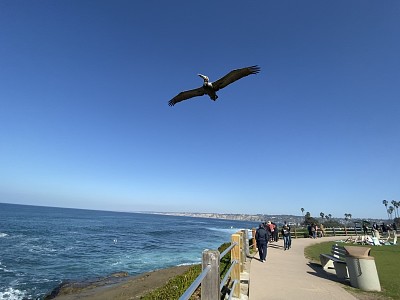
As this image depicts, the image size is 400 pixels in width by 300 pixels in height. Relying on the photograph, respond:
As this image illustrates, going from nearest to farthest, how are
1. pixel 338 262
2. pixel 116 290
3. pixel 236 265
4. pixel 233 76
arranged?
pixel 236 265 < pixel 233 76 < pixel 338 262 < pixel 116 290

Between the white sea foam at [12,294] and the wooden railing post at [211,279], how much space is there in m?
17.6

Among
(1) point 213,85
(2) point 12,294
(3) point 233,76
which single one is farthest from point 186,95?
(2) point 12,294

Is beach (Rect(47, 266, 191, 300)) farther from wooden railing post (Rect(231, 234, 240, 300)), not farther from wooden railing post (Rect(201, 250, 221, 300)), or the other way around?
wooden railing post (Rect(201, 250, 221, 300))

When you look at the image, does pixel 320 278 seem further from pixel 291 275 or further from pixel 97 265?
pixel 97 265

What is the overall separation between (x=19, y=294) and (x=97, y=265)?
30.7 ft

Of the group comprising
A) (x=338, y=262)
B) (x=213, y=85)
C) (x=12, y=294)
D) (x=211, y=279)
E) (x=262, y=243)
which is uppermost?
(x=213, y=85)

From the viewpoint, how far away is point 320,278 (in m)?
9.90

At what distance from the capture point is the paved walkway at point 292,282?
7543mm

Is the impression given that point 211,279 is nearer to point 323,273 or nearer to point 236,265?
point 236,265

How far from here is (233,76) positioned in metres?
8.61

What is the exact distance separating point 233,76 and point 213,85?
2.39ft

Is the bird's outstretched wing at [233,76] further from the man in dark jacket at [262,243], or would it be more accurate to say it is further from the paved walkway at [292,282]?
the man in dark jacket at [262,243]

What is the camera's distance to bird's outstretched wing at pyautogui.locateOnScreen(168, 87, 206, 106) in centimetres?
959

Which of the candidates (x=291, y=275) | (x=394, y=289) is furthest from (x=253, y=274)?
(x=394, y=289)
